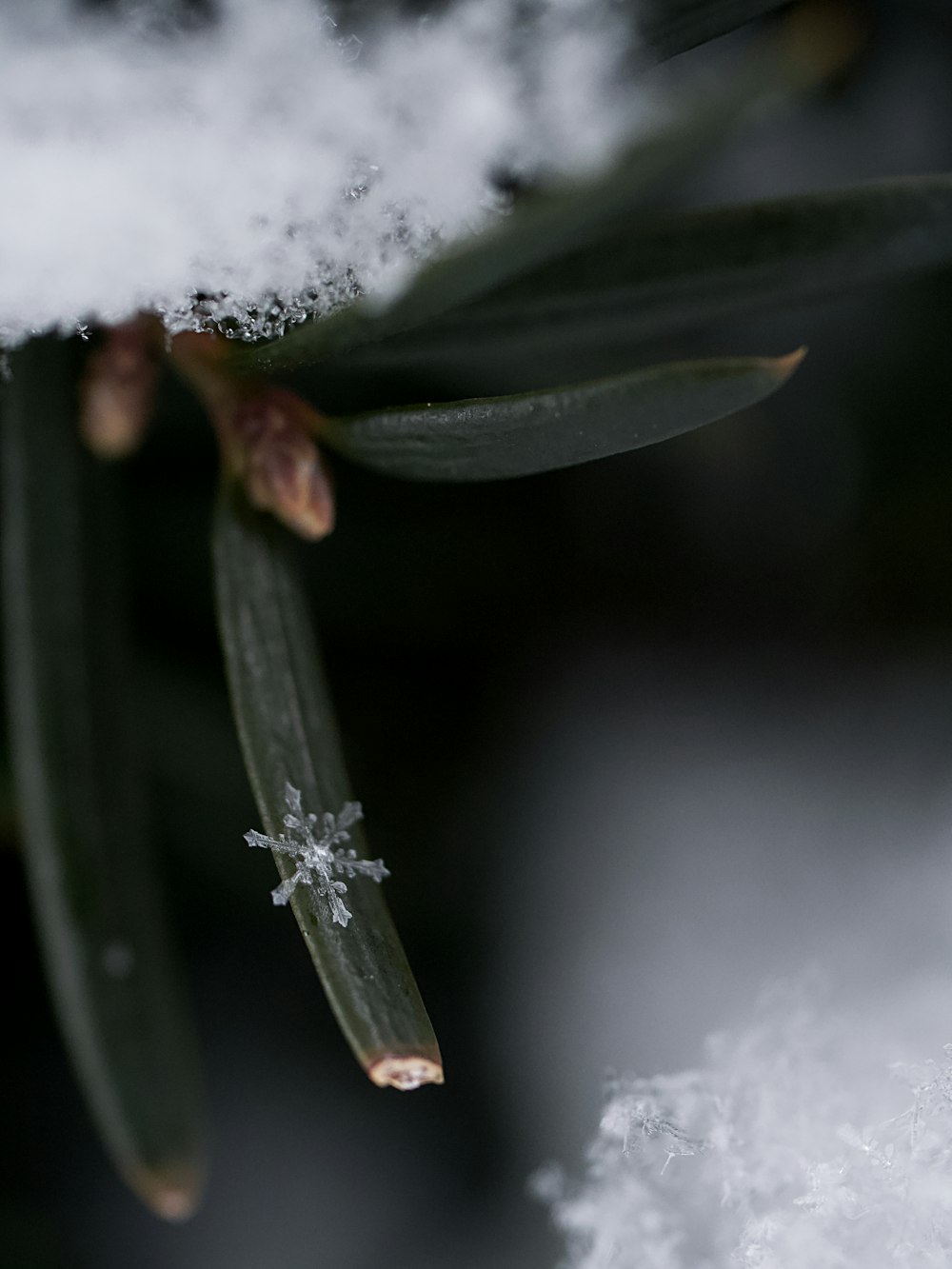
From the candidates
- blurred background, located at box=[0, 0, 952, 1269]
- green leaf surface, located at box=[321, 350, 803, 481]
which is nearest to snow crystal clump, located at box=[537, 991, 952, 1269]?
blurred background, located at box=[0, 0, 952, 1269]

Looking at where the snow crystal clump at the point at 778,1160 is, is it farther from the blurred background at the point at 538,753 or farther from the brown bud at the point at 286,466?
the brown bud at the point at 286,466

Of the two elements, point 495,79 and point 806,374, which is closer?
point 495,79

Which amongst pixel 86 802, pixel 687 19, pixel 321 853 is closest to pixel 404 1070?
pixel 321 853

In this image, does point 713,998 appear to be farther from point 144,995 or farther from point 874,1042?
point 144,995

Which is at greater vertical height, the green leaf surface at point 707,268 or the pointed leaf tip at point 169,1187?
the green leaf surface at point 707,268

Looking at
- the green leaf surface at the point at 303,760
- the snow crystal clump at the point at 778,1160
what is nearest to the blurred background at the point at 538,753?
the snow crystal clump at the point at 778,1160

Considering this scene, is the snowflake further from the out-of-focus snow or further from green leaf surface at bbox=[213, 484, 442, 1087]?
the out-of-focus snow

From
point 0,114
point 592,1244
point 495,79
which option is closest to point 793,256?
point 495,79

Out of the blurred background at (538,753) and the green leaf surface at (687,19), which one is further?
the blurred background at (538,753)
